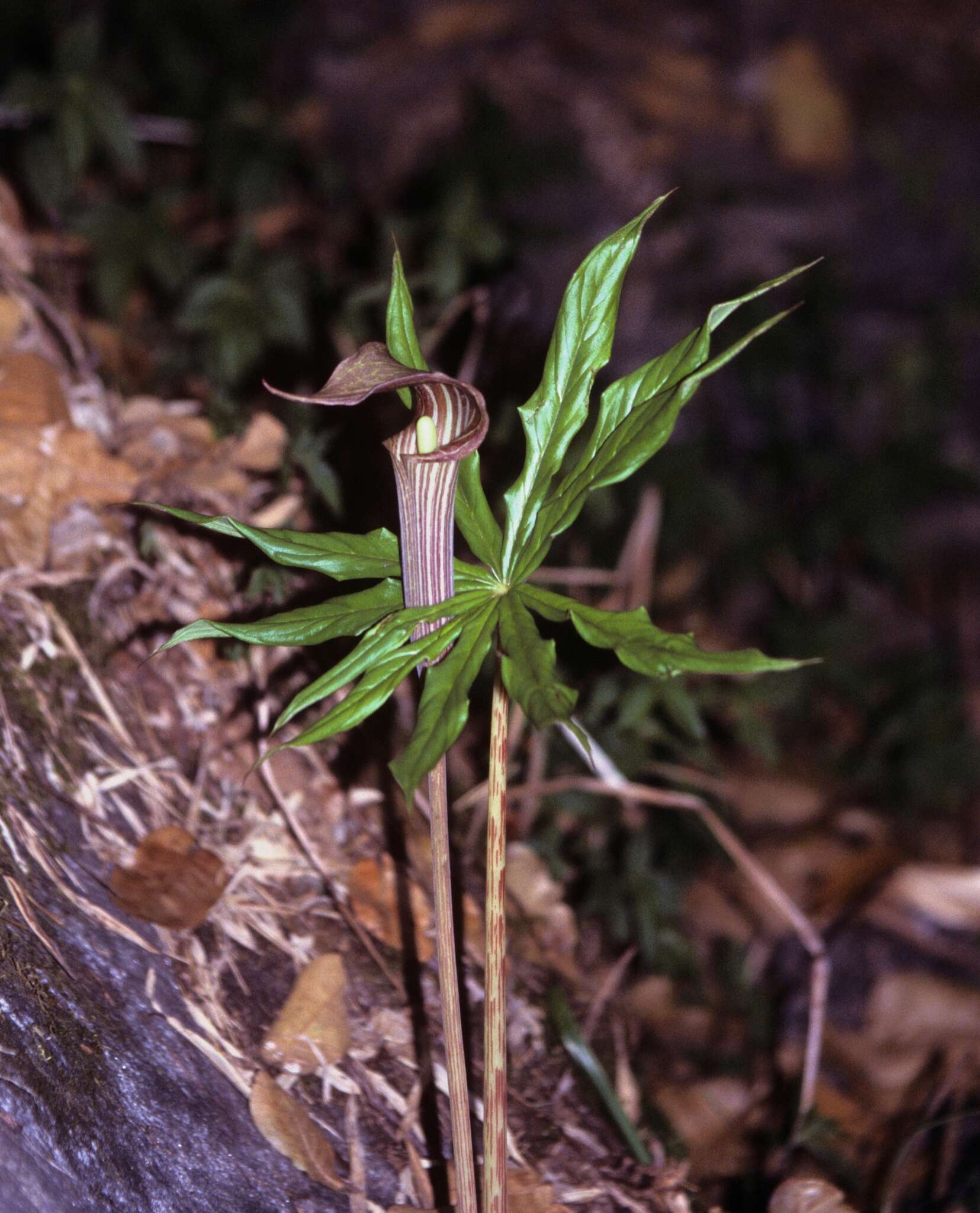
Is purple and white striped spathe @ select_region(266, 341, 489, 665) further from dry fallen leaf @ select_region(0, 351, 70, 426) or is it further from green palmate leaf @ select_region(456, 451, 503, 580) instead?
dry fallen leaf @ select_region(0, 351, 70, 426)

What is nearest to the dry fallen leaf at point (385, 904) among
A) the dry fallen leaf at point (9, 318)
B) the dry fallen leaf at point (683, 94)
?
the dry fallen leaf at point (9, 318)

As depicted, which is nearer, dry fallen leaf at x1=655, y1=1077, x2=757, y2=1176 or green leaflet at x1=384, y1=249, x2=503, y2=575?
green leaflet at x1=384, y1=249, x2=503, y2=575

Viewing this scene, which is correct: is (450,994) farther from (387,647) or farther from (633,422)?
(633,422)

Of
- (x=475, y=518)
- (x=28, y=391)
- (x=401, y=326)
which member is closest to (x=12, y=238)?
(x=28, y=391)

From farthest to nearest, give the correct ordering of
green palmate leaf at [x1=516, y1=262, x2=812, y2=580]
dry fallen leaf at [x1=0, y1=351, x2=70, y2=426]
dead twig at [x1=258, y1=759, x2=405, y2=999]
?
1. dry fallen leaf at [x1=0, y1=351, x2=70, y2=426]
2. dead twig at [x1=258, y1=759, x2=405, y2=999]
3. green palmate leaf at [x1=516, y1=262, x2=812, y2=580]

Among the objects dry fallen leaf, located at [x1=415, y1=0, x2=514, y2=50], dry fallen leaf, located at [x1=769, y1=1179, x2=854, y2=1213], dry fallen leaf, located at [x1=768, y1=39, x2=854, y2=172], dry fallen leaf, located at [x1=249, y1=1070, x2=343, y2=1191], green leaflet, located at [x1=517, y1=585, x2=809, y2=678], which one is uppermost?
dry fallen leaf, located at [x1=415, y1=0, x2=514, y2=50]

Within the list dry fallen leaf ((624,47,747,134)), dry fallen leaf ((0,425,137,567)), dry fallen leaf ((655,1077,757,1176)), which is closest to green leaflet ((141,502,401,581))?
dry fallen leaf ((0,425,137,567))

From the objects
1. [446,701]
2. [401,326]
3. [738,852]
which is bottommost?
[738,852]
